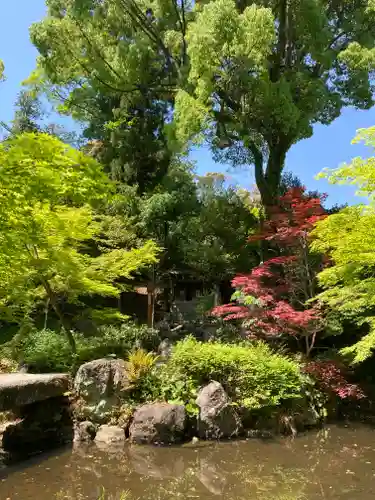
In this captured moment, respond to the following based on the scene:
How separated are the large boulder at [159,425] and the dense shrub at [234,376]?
19.1 inches

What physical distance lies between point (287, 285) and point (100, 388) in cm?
466

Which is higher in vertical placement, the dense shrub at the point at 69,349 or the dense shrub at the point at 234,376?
the dense shrub at the point at 69,349

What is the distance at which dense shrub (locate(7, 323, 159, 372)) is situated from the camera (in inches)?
351

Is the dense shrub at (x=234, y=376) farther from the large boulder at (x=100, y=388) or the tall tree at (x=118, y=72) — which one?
the tall tree at (x=118, y=72)

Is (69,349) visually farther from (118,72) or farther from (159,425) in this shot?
(118,72)

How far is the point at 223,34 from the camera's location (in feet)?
36.0

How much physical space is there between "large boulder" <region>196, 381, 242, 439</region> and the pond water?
0.29m

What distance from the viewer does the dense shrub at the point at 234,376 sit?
25.2 feet

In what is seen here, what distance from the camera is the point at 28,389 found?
21.4 ft

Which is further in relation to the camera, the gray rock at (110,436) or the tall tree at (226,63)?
the tall tree at (226,63)

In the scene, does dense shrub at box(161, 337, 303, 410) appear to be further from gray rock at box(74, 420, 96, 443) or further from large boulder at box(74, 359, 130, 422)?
gray rock at box(74, 420, 96, 443)

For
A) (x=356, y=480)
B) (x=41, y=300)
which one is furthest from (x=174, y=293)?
(x=356, y=480)

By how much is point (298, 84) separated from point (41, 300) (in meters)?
8.78

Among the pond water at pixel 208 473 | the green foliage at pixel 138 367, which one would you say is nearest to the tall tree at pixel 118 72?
the green foliage at pixel 138 367
